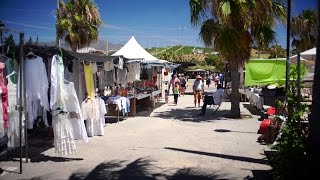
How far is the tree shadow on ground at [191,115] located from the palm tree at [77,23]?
10543mm

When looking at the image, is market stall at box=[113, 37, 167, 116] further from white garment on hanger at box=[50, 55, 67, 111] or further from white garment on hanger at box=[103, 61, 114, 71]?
white garment on hanger at box=[50, 55, 67, 111]

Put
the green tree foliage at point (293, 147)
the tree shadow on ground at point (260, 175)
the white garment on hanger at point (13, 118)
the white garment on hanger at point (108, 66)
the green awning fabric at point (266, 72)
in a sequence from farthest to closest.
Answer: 1. the green awning fabric at point (266, 72)
2. the white garment on hanger at point (108, 66)
3. the white garment on hanger at point (13, 118)
4. the tree shadow on ground at point (260, 175)
5. the green tree foliage at point (293, 147)

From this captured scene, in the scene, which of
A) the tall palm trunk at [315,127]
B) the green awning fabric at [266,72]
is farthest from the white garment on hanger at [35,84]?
the green awning fabric at [266,72]

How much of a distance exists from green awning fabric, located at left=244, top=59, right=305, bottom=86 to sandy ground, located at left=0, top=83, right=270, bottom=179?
14.6ft

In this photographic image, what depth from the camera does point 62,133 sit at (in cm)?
803

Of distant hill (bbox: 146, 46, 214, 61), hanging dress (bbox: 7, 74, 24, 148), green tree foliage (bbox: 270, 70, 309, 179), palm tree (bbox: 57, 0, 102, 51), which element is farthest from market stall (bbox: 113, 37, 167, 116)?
distant hill (bbox: 146, 46, 214, 61)

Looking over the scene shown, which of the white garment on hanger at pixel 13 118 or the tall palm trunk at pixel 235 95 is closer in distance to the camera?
the white garment on hanger at pixel 13 118

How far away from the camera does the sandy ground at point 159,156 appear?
7137 millimetres

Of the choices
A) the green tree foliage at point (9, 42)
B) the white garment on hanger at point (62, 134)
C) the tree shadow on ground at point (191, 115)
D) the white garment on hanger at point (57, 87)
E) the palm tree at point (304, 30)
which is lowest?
the tree shadow on ground at point (191, 115)

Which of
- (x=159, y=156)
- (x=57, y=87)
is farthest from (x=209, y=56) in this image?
(x=57, y=87)

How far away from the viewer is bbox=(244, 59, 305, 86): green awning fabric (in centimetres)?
1680

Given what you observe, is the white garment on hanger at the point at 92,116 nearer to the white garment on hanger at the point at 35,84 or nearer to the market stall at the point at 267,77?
the white garment on hanger at the point at 35,84

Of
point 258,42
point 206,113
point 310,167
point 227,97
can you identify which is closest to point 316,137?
point 310,167

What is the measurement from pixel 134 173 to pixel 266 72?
11.5m
